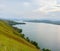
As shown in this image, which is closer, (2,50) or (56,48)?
(2,50)

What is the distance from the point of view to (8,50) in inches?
806

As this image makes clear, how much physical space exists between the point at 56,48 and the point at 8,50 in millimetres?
64705

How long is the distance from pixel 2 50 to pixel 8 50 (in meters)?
0.95

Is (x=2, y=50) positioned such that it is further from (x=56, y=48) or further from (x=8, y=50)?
(x=56, y=48)

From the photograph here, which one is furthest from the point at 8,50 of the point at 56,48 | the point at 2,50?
the point at 56,48

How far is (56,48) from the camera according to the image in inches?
3250

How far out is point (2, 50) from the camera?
19766 mm

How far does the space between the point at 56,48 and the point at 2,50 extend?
2581 inches

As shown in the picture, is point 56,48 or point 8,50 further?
point 56,48
